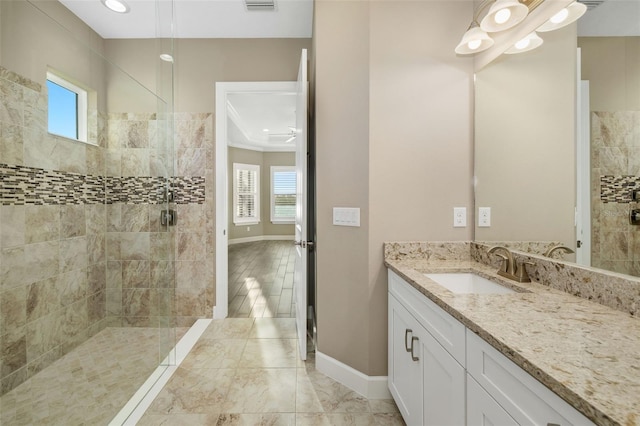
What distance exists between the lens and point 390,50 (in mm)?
1650

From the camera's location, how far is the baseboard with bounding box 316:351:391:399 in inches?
65.1

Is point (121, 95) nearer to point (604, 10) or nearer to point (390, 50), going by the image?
point (390, 50)

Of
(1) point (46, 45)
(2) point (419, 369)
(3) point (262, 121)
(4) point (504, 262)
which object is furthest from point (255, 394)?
(3) point (262, 121)

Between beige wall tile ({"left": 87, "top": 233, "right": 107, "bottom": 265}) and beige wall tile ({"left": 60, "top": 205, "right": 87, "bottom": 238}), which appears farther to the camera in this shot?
beige wall tile ({"left": 87, "top": 233, "right": 107, "bottom": 265})

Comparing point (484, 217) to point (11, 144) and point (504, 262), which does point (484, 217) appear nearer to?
point (504, 262)

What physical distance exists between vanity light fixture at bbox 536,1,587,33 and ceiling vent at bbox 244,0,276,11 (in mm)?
2029

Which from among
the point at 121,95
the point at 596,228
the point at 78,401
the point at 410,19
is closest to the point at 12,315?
the point at 78,401

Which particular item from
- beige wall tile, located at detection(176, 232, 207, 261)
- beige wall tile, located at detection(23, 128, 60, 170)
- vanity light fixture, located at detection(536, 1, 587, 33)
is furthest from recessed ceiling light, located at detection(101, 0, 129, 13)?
vanity light fixture, located at detection(536, 1, 587, 33)

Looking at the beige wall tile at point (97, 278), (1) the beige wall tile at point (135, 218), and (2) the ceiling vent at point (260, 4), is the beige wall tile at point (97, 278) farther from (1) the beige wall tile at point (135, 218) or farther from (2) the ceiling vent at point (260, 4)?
(2) the ceiling vent at point (260, 4)

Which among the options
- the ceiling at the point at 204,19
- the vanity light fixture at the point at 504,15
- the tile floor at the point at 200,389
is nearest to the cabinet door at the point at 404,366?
the tile floor at the point at 200,389

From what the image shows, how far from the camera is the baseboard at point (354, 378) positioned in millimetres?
1654

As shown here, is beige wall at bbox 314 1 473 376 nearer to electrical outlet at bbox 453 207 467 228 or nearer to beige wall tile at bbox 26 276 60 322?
electrical outlet at bbox 453 207 467 228

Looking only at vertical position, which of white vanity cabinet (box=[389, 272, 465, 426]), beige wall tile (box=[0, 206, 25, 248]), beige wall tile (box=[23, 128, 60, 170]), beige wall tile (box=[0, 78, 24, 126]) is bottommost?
white vanity cabinet (box=[389, 272, 465, 426])

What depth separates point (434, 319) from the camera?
108 cm
